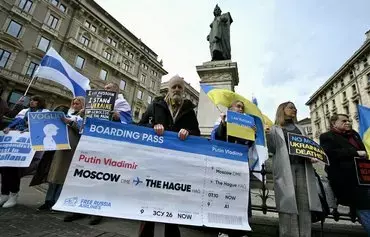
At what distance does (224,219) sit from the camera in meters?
2.14

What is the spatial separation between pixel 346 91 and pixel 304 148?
40.9 metres

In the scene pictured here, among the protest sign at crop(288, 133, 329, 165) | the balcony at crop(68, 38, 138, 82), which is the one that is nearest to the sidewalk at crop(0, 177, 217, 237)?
the protest sign at crop(288, 133, 329, 165)

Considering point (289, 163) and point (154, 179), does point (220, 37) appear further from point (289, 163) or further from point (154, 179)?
point (154, 179)

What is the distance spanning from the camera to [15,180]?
136 inches

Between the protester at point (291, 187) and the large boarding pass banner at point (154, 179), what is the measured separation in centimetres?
47

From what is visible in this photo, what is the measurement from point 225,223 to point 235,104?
1.58 metres

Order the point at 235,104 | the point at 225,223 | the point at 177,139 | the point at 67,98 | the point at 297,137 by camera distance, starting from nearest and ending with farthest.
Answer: the point at 225,223 < the point at 177,139 < the point at 297,137 < the point at 235,104 < the point at 67,98

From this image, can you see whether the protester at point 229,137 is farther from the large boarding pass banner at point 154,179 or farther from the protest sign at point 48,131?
the protest sign at point 48,131

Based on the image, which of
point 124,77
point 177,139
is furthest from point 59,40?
point 177,139

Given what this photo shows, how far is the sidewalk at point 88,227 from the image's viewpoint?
2588 mm

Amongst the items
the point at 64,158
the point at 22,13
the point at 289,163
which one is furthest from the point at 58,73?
the point at 22,13

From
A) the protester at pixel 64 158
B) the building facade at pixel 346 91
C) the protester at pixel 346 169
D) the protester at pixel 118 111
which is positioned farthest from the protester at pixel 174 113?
the building facade at pixel 346 91

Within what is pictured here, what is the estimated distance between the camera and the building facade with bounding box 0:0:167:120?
77.3 ft

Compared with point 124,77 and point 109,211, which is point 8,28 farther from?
point 109,211
